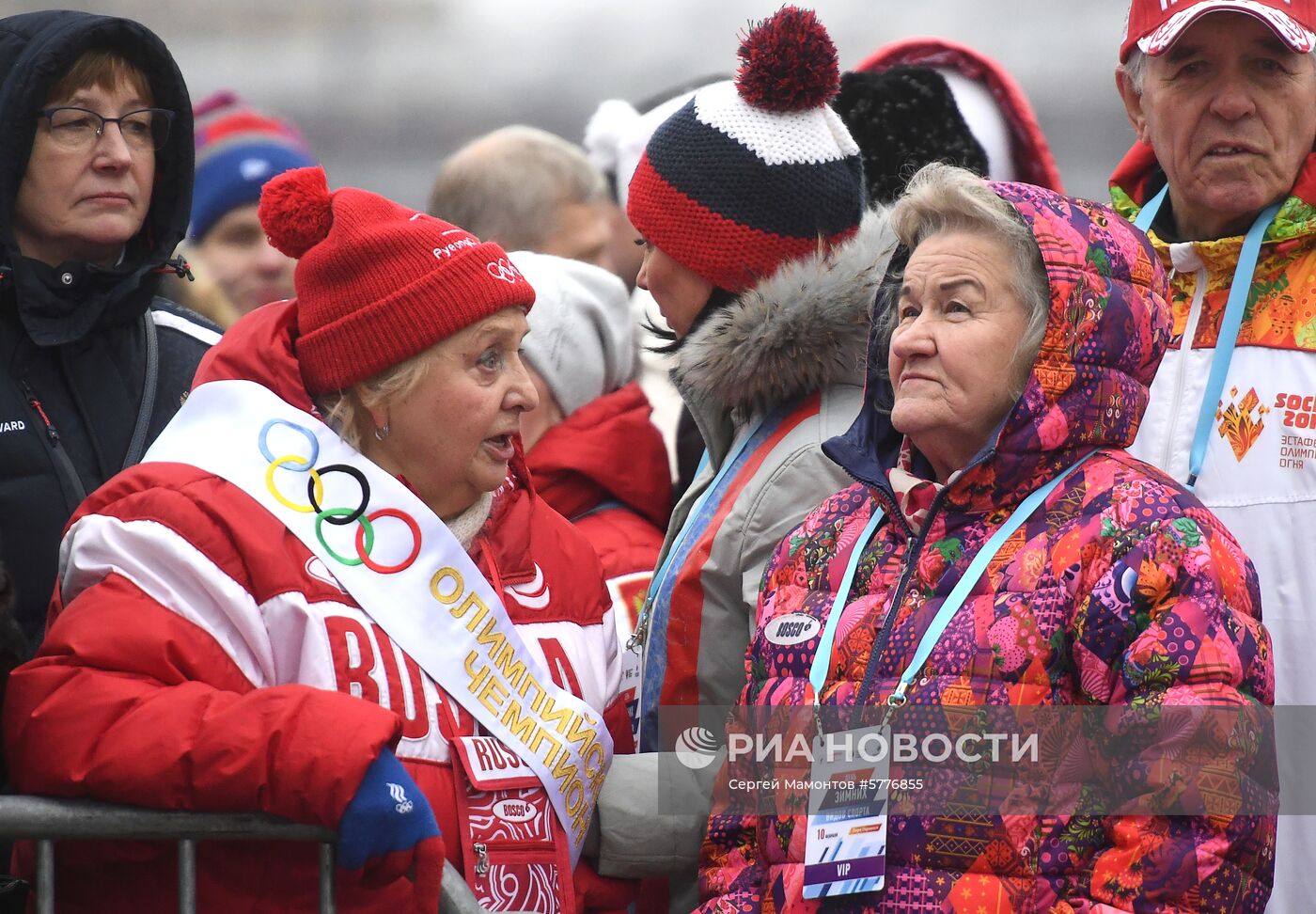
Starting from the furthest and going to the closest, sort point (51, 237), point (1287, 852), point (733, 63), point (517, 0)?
point (517, 0), point (733, 63), point (51, 237), point (1287, 852)

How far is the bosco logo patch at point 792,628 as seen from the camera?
3.06m

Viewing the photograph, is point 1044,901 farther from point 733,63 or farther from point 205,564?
point 733,63

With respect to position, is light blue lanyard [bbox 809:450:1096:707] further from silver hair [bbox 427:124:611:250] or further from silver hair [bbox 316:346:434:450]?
silver hair [bbox 427:124:611:250]

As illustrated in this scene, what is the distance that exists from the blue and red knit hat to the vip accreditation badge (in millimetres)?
3625

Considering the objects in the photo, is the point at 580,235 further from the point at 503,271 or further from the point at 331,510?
the point at 331,510

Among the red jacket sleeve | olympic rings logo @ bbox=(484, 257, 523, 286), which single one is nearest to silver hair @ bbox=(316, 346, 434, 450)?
olympic rings logo @ bbox=(484, 257, 523, 286)

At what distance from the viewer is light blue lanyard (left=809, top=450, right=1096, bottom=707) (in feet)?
9.45

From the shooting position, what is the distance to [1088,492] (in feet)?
9.50

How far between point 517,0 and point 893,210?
9204 millimetres

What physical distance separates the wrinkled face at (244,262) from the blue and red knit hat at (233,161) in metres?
0.04

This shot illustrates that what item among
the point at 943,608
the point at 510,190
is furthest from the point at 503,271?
the point at 510,190

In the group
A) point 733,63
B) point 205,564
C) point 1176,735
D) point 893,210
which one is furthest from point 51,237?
point 733,63

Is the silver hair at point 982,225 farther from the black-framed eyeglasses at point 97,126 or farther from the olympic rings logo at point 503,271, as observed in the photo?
the black-framed eyeglasses at point 97,126

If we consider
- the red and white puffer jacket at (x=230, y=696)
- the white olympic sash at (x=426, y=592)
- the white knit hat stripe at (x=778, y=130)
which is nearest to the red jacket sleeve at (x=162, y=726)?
the red and white puffer jacket at (x=230, y=696)
